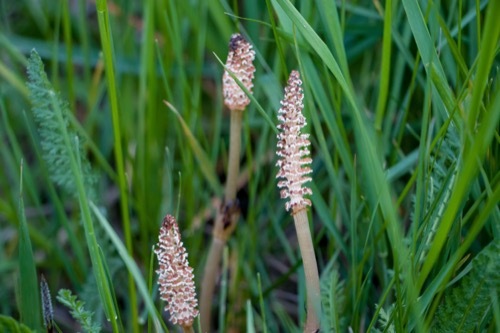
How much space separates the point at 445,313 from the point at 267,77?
1.92 feet

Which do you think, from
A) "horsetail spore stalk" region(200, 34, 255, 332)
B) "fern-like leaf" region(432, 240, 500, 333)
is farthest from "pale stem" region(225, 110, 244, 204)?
"fern-like leaf" region(432, 240, 500, 333)

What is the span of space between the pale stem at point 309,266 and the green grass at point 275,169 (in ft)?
0.12

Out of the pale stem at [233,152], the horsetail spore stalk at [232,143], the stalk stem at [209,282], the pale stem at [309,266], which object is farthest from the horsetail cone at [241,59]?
the stalk stem at [209,282]

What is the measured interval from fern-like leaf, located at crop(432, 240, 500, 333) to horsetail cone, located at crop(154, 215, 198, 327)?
0.33 meters

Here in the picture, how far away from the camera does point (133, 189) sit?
Answer: 1.55 m

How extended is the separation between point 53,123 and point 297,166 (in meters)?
0.45

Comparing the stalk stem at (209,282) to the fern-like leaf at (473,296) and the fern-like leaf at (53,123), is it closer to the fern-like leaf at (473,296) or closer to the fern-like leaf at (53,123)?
the fern-like leaf at (53,123)

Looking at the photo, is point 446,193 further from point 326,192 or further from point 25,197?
point 25,197

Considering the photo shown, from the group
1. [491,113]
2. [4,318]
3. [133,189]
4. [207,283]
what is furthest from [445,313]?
[133,189]

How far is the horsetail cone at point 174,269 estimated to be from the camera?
860 millimetres

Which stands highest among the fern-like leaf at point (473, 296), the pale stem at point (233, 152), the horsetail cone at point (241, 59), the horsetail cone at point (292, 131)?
the horsetail cone at point (241, 59)

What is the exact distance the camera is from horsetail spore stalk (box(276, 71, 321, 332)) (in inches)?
32.8

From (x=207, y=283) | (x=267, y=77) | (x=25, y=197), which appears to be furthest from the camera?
(x=25, y=197)

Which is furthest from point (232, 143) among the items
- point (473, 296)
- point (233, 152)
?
point (473, 296)
